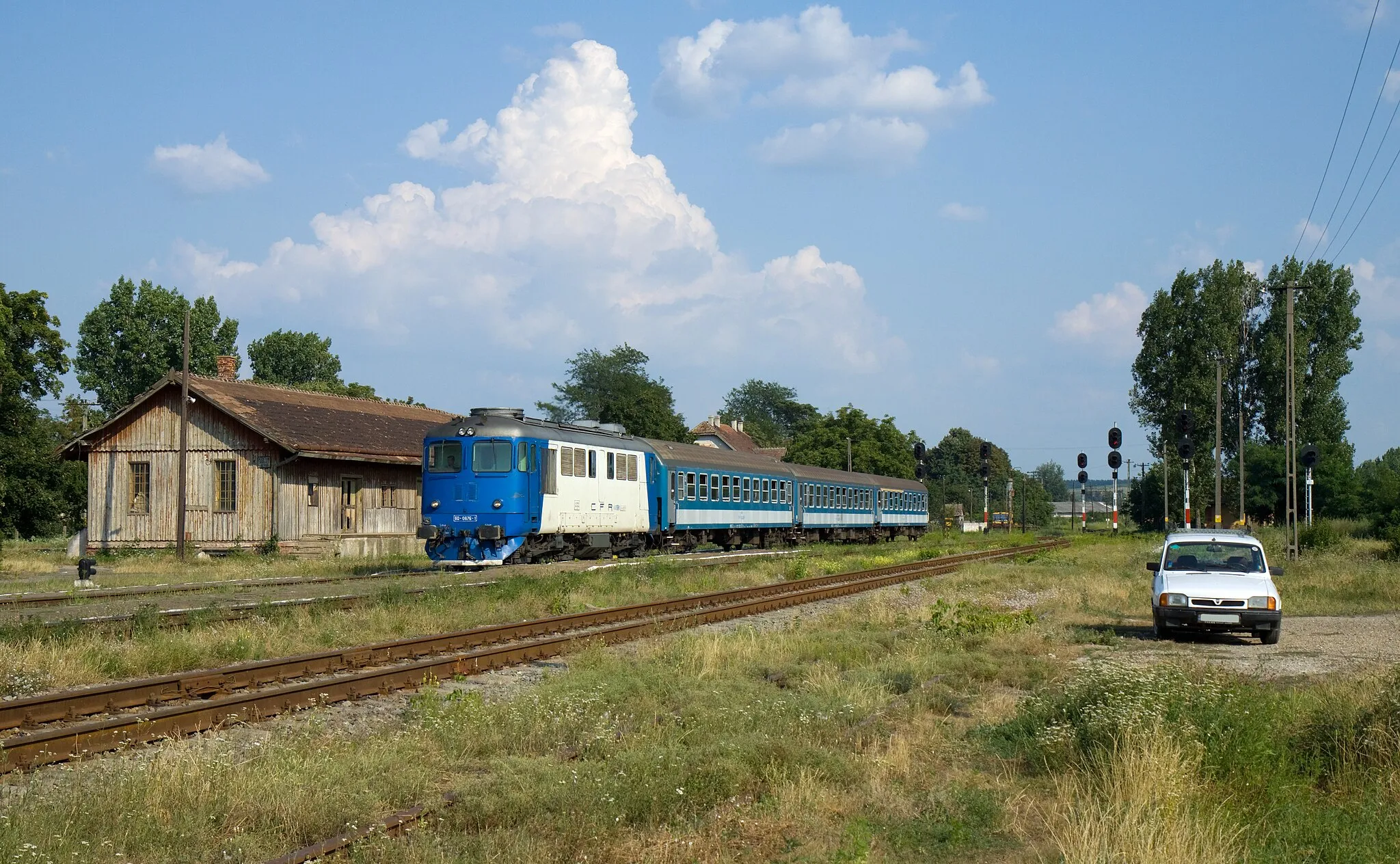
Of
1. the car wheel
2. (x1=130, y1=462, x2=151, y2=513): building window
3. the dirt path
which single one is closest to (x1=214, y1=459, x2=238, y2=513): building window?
(x1=130, y1=462, x2=151, y2=513): building window

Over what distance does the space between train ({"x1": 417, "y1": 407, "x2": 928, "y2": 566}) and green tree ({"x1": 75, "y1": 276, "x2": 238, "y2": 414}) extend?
44362mm

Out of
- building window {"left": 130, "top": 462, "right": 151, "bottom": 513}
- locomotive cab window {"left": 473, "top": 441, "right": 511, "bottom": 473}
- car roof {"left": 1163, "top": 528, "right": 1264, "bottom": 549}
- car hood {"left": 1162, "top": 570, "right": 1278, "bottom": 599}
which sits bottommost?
car hood {"left": 1162, "top": 570, "right": 1278, "bottom": 599}

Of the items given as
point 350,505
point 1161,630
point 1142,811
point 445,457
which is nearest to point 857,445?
point 350,505

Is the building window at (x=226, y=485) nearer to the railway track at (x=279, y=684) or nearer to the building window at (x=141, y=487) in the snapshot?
the building window at (x=141, y=487)

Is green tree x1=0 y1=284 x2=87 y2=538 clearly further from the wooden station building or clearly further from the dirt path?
the dirt path

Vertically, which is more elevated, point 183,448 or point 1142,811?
point 183,448

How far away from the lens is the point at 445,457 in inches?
1034

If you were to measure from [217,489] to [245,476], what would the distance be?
4.03ft

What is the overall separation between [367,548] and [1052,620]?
2300 cm

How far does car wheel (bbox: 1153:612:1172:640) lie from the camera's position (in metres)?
15.8

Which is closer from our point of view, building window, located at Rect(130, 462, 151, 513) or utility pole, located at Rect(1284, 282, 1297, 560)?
utility pole, located at Rect(1284, 282, 1297, 560)

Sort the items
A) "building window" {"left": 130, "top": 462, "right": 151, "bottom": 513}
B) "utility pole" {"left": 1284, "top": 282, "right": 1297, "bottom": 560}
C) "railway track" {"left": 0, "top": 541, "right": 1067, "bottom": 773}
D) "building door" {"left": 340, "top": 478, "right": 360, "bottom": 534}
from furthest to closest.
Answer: "building window" {"left": 130, "top": 462, "right": 151, "bottom": 513}, "building door" {"left": 340, "top": 478, "right": 360, "bottom": 534}, "utility pole" {"left": 1284, "top": 282, "right": 1297, "bottom": 560}, "railway track" {"left": 0, "top": 541, "right": 1067, "bottom": 773}

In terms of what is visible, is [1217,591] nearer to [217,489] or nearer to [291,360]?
[217,489]

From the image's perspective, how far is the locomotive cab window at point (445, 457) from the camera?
26031 mm
